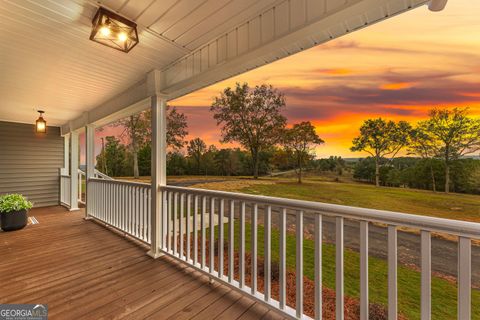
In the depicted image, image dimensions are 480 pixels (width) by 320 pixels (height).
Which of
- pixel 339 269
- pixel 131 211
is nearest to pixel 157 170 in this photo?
pixel 131 211

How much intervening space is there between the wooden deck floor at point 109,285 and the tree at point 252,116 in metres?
1.20

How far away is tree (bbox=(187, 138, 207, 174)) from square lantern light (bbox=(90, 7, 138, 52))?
1.14 m

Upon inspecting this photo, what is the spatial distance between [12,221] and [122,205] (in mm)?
2264

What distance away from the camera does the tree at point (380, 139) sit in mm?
1403

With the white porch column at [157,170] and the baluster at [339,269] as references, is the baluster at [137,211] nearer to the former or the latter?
the white porch column at [157,170]

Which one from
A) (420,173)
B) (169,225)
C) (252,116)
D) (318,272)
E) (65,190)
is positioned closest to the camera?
(420,173)

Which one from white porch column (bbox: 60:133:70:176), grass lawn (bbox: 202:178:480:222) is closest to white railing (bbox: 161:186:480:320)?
grass lawn (bbox: 202:178:480:222)

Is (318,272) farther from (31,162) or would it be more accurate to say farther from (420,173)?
(31,162)

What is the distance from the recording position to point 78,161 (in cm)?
643

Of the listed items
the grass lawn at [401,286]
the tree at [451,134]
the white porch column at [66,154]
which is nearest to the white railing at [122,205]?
the grass lawn at [401,286]

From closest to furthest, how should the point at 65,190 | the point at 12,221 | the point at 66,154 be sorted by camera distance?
the point at 12,221
the point at 65,190
the point at 66,154

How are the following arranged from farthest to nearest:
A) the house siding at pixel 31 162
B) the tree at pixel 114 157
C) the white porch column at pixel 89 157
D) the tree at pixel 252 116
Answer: the house siding at pixel 31 162
the white porch column at pixel 89 157
the tree at pixel 114 157
the tree at pixel 252 116

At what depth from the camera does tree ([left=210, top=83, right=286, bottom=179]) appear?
2.05 meters

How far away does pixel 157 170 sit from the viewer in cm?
295
